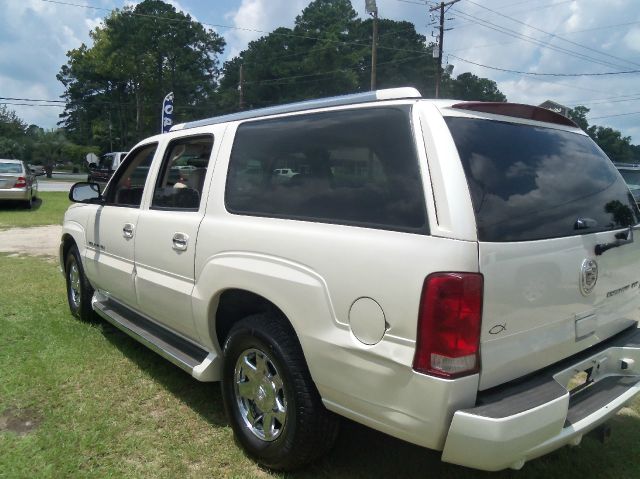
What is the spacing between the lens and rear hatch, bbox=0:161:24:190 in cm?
1509

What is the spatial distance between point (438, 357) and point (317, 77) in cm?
6018

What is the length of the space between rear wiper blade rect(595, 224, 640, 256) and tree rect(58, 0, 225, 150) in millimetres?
56108

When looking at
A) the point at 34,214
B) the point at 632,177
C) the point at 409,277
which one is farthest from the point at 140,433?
the point at 34,214

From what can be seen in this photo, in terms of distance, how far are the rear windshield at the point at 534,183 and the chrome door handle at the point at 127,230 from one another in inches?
102

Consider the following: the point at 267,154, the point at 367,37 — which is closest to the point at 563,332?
the point at 267,154

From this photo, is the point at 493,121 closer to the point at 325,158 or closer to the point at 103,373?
the point at 325,158

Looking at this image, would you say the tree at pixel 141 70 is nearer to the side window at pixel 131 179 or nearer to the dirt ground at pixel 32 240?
the dirt ground at pixel 32 240

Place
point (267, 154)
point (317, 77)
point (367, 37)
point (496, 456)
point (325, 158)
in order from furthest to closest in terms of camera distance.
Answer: point (367, 37)
point (317, 77)
point (267, 154)
point (325, 158)
point (496, 456)

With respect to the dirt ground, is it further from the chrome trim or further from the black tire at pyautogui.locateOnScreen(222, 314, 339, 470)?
the black tire at pyautogui.locateOnScreen(222, 314, 339, 470)

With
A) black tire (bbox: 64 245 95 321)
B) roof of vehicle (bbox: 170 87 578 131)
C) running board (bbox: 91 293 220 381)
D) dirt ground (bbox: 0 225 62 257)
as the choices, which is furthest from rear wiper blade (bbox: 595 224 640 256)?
dirt ground (bbox: 0 225 62 257)

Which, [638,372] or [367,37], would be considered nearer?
[638,372]

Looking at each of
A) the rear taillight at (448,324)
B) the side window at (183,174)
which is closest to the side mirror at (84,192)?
the side window at (183,174)

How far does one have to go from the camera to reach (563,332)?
2350mm

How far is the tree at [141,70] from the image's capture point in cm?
5594
